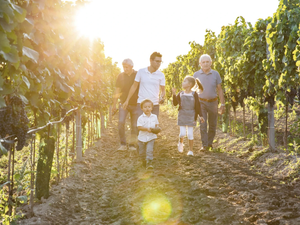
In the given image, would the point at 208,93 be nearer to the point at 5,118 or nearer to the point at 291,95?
the point at 291,95

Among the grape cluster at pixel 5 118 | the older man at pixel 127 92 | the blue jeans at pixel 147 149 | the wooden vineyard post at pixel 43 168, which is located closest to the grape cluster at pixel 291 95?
the blue jeans at pixel 147 149

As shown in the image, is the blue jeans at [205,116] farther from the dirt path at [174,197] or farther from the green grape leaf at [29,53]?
the green grape leaf at [29,53]

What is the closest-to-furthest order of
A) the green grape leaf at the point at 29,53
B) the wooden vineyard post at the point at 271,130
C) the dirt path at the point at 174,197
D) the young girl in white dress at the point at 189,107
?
the green grape leaf at the point at 29,53 < the dirt path at the point at 174,197 < the wooden vineyard post at the point at 271,130 < the young girl in white dress at the point at 189,107

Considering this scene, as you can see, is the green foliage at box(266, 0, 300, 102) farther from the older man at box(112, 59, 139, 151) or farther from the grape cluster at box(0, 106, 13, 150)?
the grape cluster at box(0, 106, 13, 150)

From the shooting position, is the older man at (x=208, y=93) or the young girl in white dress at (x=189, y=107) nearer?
the young girl in white dress at (x=189, y=107)

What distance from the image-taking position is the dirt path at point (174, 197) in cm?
301

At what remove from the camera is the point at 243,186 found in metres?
3.80

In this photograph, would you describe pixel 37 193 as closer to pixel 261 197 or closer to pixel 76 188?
pixel 76 188

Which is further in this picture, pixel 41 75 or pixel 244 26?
pixel 244 26

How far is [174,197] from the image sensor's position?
3627mm

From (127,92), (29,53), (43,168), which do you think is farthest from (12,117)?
(127,92)

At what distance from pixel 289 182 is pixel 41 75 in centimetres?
334

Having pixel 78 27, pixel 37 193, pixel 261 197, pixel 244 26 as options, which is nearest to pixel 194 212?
pixel 261 197

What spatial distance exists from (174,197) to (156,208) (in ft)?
1.27
